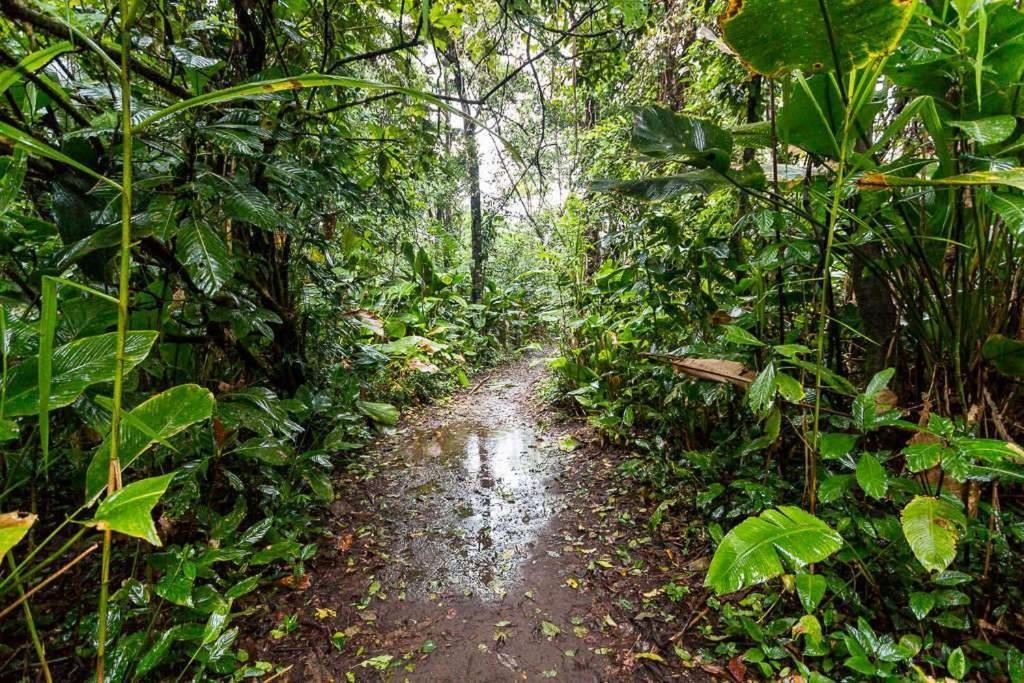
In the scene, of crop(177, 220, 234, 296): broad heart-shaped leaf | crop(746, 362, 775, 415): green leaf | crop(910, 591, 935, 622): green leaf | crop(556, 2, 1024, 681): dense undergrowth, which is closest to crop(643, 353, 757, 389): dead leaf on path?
crop(556, 2, 1024, 681): dense undergrowth

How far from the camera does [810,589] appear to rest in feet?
4.32

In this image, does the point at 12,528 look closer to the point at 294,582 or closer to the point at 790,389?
the point at 294,582

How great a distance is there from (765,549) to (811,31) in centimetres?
143

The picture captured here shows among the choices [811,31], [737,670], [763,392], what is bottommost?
[737,670]

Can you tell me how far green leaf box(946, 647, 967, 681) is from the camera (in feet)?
3.99

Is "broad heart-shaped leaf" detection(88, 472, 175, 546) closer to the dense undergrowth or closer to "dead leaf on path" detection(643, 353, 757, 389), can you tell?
the dense undergrowth

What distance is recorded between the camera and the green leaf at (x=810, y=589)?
1.30 meters

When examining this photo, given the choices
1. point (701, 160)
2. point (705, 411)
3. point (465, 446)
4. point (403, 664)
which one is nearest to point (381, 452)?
point (465, 446)

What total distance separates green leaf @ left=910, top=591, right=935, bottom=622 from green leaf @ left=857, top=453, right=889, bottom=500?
37 cm

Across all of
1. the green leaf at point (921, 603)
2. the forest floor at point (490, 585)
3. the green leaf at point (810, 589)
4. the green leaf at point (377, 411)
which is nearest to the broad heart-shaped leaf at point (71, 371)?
the forest floor at point (490, 585)

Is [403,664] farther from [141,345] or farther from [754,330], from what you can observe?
[754,330]

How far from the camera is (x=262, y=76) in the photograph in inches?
61.2

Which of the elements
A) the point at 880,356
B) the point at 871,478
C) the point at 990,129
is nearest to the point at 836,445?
the point at 871,478

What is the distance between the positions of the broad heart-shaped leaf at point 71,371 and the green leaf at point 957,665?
2153mm
